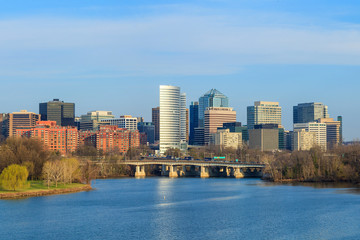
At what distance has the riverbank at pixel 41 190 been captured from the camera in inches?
3752

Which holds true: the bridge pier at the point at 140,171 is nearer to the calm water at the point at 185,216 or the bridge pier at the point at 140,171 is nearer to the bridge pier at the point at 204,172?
the bridge pier at the point at 204,172

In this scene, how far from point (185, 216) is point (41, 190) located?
1294 inches

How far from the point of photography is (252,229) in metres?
68.9

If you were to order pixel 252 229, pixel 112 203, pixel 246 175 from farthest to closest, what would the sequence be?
pixel 246 175, pixel 112 203, pixel 252 229

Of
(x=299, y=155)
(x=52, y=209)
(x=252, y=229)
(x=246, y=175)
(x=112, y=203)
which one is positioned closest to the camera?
(x=252, y=229)

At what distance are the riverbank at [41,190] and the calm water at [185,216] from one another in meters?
3.23

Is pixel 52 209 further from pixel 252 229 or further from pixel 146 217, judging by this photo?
pixel 252 229

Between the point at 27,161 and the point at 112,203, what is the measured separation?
30798mm

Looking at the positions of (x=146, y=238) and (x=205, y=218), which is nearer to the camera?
(x=146, y=238)

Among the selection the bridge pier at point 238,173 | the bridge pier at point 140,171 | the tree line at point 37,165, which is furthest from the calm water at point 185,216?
the bridge pier at point 140,171

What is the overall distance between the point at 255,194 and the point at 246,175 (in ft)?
241

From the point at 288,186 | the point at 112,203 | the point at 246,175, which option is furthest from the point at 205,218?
the point at 246,175

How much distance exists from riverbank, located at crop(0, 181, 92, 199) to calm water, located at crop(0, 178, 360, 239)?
3225 millimetres

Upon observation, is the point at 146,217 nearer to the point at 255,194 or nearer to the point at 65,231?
the point at 65,231
